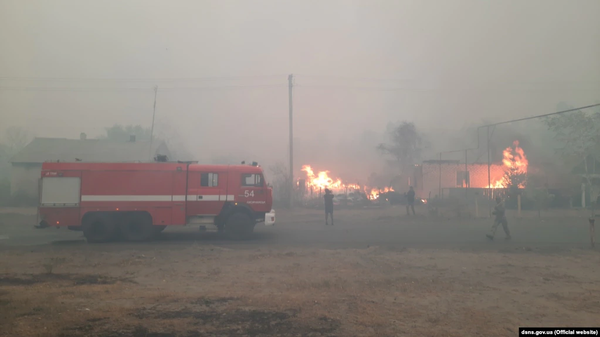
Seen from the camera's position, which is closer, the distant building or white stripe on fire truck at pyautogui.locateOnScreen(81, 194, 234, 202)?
→ white stripe on fire truck at pyautogui.locateOnScreen(81, 194, 234, 202)

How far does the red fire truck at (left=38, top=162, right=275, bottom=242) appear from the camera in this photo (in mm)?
13961

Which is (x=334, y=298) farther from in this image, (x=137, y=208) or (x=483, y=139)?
(x=483, y=139)

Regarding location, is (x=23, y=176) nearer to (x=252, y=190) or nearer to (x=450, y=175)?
(x=252, y=190)

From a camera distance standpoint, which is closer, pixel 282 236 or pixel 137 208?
pixel 137 208

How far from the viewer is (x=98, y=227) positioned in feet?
46.4

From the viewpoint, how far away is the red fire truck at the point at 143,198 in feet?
45.8

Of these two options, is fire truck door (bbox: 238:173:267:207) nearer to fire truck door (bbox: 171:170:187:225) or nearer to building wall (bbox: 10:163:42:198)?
fire truck door (bbox: 171:170:187:225)

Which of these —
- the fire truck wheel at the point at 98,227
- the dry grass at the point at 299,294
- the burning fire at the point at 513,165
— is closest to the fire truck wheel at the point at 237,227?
the dry grass at the point at 299,294

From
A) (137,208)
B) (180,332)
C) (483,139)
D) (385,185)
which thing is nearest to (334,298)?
(180,332)

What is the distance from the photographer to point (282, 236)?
615 inches

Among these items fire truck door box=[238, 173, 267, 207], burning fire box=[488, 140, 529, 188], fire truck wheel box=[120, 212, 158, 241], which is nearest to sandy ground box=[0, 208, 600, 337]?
fire truck wheel box=[120, 212, 158, 241]

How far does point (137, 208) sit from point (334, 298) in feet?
33.5

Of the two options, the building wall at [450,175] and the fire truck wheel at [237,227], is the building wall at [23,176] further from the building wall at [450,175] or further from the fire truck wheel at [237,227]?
the building wall at [450,175]

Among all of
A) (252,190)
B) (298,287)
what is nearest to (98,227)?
(252,190)
